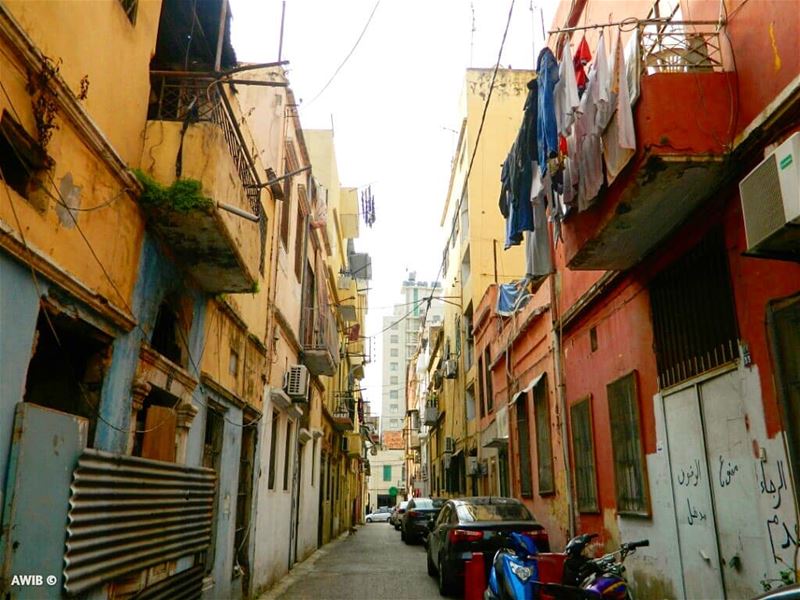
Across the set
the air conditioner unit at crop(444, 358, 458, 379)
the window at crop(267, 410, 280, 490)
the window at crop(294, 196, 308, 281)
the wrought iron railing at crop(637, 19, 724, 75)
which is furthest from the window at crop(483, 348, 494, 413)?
the wrought iron railing at crop(637, 19, 724, 75)

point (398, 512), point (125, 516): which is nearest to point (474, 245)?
point (398, 512)

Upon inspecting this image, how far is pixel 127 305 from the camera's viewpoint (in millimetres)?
5645

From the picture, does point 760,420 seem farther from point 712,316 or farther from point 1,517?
point 1,517

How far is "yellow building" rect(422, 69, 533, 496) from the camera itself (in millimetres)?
23297

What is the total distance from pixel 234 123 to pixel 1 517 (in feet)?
16.9

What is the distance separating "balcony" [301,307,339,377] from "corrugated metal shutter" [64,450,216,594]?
8694 mm

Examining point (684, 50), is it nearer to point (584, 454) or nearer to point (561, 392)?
point (584, 454)

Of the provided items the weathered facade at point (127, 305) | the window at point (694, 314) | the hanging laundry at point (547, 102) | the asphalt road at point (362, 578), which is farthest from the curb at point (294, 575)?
the hanging laundry at point (547, 102)

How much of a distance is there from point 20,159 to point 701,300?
6.41m

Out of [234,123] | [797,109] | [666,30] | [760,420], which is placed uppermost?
[666,30]

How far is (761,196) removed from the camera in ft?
15.4

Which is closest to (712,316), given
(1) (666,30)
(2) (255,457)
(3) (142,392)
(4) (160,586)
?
(1) (666,30)

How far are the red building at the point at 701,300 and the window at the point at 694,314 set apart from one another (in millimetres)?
23

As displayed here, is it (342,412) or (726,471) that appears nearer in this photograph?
(726,471)
